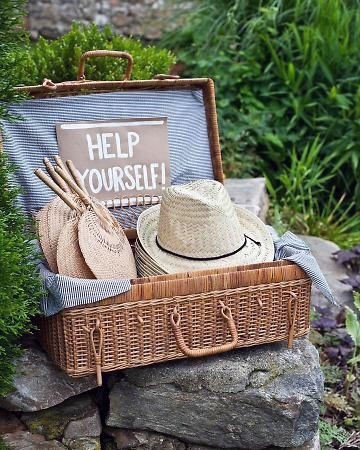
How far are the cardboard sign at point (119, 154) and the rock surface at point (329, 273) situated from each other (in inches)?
54.7

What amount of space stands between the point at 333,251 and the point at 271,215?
574mm

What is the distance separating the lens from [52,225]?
8.46 feet

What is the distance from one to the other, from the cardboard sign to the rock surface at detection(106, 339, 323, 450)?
81cm

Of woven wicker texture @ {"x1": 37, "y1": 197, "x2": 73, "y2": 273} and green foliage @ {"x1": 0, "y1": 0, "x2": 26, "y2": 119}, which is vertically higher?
green foliage @ {"x1": 0, "y1": 0, "x2": 26, "y2": 119}

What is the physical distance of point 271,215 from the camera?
16.8 ft

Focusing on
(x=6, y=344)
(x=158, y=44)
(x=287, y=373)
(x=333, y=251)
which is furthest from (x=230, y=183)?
(x=6, y=344)

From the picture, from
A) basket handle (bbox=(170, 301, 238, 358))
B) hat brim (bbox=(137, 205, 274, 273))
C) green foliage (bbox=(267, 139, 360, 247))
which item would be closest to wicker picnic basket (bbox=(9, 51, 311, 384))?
basket handle (bbox=(170, 301, 238, 358))

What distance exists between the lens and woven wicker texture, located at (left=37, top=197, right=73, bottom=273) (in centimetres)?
252

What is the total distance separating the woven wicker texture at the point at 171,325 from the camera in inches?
93.9

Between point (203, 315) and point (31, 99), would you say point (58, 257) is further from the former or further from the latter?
point (31, 99)

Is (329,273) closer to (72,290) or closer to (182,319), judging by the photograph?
(182,319)

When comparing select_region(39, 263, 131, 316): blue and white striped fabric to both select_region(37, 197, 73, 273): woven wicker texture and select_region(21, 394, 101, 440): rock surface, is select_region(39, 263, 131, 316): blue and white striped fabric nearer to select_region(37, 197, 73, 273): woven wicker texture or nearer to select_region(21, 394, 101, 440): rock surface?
select_region(37, 197, 73, 273): woven wicker texture

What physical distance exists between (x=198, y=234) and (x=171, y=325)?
13.2 inches

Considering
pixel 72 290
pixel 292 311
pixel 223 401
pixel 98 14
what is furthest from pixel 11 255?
pixel 98 14
